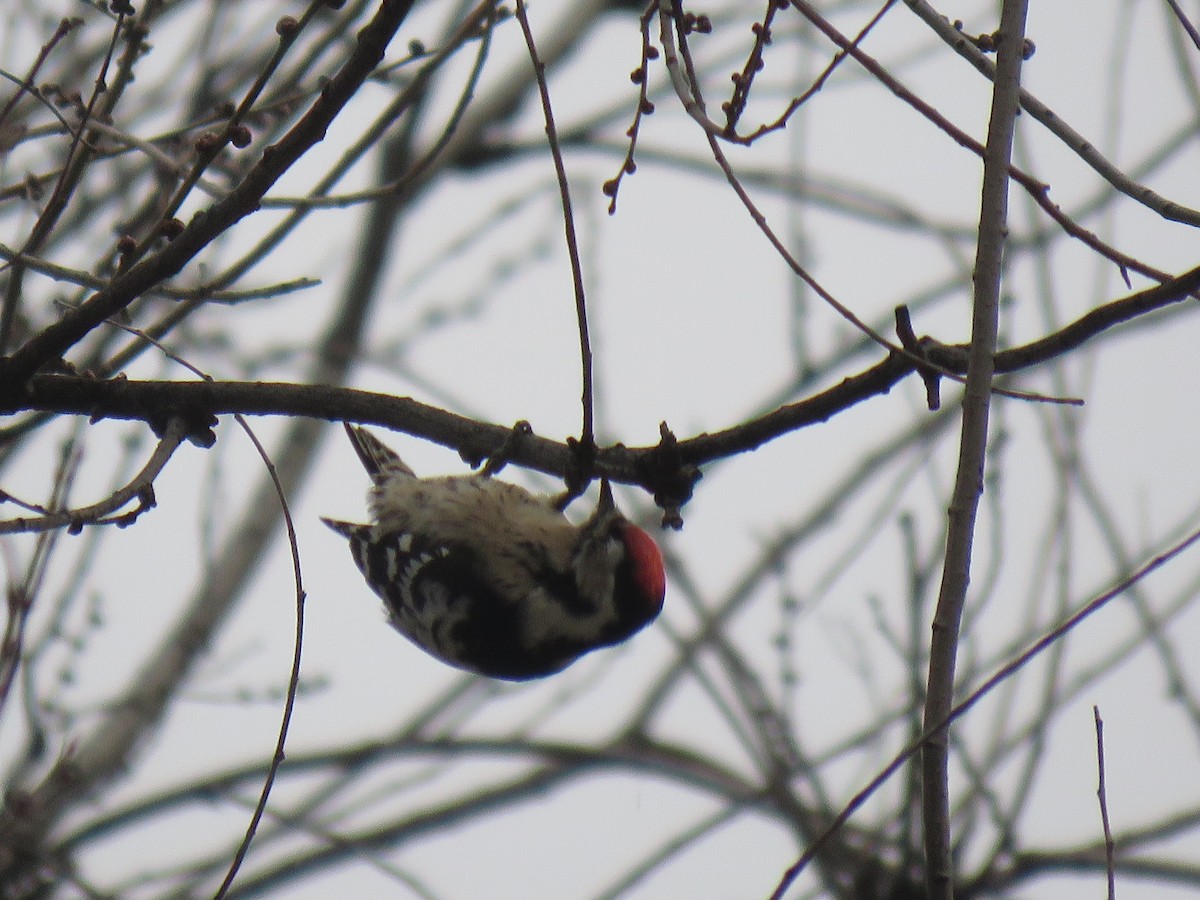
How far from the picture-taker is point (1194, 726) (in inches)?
171

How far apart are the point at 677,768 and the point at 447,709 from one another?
122cm

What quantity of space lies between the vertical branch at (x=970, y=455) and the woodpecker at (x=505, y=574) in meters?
2.46

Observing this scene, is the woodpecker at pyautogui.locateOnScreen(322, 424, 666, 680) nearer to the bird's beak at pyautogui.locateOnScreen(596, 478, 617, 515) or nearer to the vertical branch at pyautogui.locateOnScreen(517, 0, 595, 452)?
the bird's beak at pyautogui.locateOnScreen(596, 478, 617, 515)

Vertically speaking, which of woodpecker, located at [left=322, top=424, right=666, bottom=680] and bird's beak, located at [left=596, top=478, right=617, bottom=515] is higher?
woodpecker, located at [left=322, top=424, right=666, bottom=680]

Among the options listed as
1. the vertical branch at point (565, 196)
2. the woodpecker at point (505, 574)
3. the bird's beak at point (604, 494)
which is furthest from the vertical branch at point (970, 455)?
the woodpecker at point (505, 574)

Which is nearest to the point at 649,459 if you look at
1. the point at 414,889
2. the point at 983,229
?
the point at 983,229

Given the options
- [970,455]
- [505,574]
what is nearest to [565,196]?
[970,455]

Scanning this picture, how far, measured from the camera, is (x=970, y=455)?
1923 millimetres

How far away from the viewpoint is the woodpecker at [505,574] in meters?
4.55

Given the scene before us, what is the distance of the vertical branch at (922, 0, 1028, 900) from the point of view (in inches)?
72.1

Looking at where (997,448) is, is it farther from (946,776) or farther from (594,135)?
(594,135)

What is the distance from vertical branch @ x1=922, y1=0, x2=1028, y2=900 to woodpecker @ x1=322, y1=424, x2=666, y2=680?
8.06 feet

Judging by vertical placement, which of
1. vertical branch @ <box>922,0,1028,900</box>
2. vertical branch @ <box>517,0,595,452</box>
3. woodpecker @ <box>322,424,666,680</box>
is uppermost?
woodpecker @ <box>322,424,666,680</box>

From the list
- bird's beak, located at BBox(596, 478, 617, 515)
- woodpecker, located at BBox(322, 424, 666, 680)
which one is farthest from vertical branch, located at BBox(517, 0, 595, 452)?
woodpecker, located at BBox(322, 424, 666, 680)
